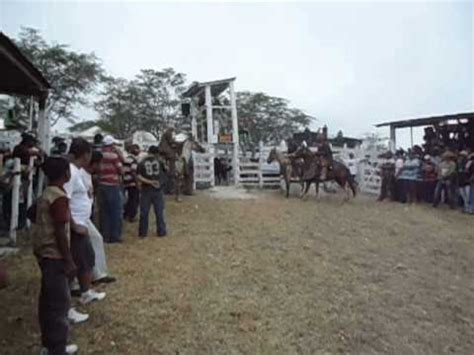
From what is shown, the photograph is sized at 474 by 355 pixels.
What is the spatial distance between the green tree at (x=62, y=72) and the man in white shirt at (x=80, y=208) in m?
24.4

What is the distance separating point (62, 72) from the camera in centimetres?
3127

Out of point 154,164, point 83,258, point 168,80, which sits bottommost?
point 83,258

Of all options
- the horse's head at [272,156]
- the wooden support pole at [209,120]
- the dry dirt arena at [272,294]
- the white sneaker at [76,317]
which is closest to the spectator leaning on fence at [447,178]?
the dry dirt arena at [272,294]

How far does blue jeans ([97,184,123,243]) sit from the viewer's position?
8.74 meters

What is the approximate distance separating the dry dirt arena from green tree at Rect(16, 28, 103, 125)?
863 inches

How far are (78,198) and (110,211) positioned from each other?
10.6ft

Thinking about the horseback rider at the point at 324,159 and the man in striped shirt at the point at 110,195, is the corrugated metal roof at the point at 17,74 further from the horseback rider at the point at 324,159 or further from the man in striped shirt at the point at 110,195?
the horseback rider at the point at 324,159

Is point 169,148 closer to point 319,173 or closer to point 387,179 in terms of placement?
point 319,173

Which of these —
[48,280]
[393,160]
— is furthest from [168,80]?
[48,280]

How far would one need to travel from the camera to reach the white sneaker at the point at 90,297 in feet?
20.0

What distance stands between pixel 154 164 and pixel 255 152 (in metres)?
12.4

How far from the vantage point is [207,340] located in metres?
5.52

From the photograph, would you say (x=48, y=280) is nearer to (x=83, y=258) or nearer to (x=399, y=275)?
(x=83, y=258)

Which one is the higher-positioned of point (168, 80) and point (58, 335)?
point (168, 80)
